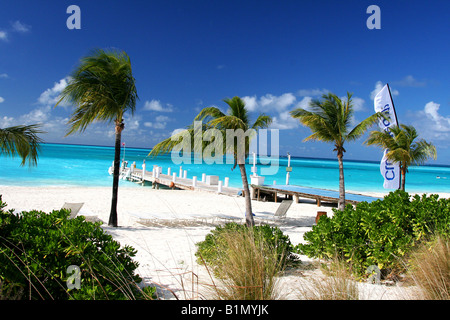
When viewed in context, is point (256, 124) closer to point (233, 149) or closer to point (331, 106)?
point (233, 149)

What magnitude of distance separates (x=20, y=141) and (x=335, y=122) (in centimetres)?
973

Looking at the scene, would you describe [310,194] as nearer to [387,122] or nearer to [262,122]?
[387,122]

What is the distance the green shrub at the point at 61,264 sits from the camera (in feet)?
7.94

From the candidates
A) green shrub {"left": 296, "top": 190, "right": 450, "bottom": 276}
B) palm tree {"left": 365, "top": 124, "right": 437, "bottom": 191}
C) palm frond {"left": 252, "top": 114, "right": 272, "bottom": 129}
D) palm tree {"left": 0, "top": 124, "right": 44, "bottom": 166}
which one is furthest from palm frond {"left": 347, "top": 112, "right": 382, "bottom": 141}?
palm tree {"left": 0, "top": 124, "right": 44, "bottom": 166}

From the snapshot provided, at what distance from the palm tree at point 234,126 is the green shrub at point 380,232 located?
4.79 m

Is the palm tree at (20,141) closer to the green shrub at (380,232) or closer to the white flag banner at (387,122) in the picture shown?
the green shrub at (380,232)

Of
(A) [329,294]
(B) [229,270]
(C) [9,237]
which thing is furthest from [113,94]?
(A) [329,294]

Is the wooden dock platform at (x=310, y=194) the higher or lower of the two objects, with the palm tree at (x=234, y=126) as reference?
lower

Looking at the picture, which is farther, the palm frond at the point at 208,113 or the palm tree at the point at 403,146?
the palm tree at the point at 403,146

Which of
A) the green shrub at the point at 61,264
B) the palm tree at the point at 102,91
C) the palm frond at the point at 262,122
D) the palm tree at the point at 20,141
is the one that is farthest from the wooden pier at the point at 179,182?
the green shrub at the point at 61,264

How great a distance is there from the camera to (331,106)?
1115 cm

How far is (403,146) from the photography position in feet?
38.7

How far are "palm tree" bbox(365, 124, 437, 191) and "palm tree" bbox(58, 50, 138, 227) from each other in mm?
9283
